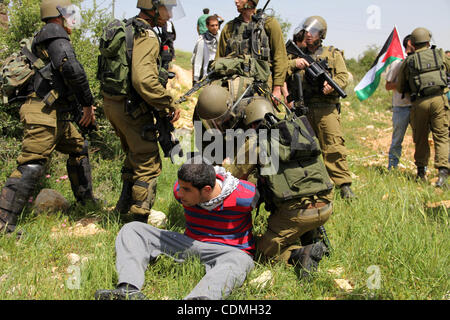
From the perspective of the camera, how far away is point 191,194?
2.49 meters

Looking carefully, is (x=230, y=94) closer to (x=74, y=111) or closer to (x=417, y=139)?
(x=74, y=111)

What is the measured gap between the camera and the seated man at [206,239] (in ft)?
7.64

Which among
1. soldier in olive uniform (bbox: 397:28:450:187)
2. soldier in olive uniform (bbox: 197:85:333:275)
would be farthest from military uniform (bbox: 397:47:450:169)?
soldier in olive uniform (bbox: 197:85:333:275)

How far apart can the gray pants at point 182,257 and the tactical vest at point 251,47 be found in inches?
69.3

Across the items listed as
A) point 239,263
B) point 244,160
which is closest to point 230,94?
point 244,160

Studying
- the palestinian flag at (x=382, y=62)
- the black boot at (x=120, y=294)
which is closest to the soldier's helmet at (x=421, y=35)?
the palestinian flag at (x=382, y=62)

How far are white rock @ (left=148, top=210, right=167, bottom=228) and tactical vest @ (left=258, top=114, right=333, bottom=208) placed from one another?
125 centimetres

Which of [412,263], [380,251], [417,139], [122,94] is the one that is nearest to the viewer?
[412,263]

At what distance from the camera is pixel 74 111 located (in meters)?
3.52

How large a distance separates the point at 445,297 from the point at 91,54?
4.53 m

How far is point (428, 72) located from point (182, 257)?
4377 millimetres

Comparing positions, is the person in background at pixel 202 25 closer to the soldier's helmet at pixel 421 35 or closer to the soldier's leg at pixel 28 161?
the soldier's helmet at pixel 421 35

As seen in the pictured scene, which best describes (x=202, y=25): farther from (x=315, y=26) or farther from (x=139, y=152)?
(x=139, y=152)

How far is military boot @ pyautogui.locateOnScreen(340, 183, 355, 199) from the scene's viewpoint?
13.8 ft
